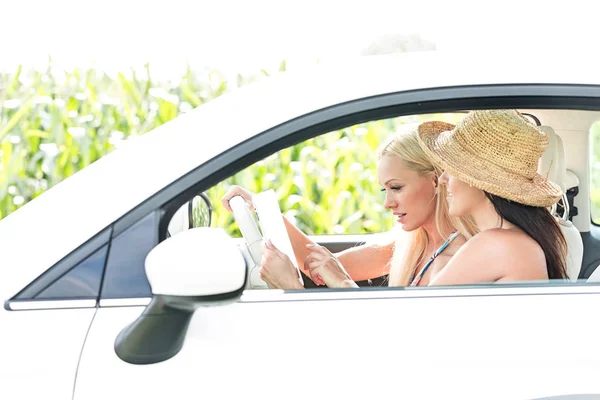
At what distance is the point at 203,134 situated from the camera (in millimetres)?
1758

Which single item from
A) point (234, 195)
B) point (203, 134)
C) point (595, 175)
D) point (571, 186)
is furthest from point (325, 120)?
point (595, 175)

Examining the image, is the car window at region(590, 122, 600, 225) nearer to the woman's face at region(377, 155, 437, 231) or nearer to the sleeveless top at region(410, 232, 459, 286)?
the woman's face at region(377, 155, 437, 231)

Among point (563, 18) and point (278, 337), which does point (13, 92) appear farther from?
point (563, 18)

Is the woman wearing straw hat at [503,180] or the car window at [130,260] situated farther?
the woman wearing straw hat at [503,180]

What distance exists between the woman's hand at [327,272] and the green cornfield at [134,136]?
2339 millimetres

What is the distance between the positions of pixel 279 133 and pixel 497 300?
22.4 inches

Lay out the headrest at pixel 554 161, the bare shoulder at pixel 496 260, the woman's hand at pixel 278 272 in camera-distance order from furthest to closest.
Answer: the headrest at pixel 554 161 → the woman's hand at pixel 278 272 → the bare shoulder at pixel 496 260

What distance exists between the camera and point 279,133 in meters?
1.74

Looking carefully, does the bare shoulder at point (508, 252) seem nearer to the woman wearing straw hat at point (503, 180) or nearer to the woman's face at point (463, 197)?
the woman wearing straw hat at point (503, 180)

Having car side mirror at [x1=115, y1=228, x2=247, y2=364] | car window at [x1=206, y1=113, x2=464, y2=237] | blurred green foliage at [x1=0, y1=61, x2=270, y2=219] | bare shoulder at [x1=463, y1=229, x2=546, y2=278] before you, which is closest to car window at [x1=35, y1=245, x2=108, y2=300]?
car side mirror at [x1=115, y1=228, x2=247, y2=364]

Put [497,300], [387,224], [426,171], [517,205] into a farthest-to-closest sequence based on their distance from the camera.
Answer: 1. [387,224]
2. [426,171]
3. [517,205]
4. [497,300]

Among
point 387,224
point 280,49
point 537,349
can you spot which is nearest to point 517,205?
point 537,349

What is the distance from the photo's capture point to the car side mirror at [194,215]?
77.1 inches

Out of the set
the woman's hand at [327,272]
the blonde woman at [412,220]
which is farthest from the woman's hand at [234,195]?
the woman's hand at [327,272]
